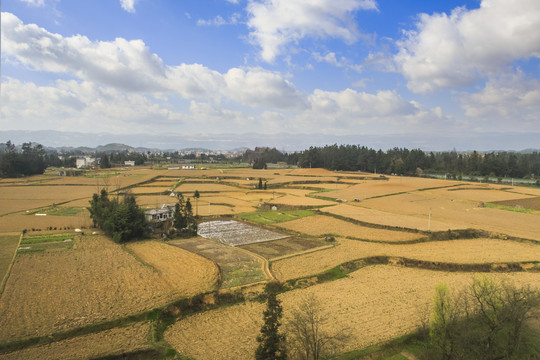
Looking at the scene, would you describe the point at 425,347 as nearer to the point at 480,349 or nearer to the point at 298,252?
the point at 480,349

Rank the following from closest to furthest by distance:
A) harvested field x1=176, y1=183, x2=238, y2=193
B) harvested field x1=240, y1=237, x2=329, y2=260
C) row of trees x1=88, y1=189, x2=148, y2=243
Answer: harvested field x1=240, y1=237, x2=329, y2=260, row of trees x1=88, y1=189, x2=148, y2=243, harvested field x1=176, y1=183, x2=238, y2=193

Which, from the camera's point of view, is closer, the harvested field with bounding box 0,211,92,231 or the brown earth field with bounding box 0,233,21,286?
the brown earth field with bounding box 0,233,21,286

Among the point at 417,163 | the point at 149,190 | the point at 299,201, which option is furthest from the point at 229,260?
the point at 417,163

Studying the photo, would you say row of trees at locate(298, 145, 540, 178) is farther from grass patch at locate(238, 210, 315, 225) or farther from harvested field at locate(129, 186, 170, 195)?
grass patch at locate(238, 210, 315, 225)

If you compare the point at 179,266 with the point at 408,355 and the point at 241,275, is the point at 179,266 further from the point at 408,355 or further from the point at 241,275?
the point at 408,355

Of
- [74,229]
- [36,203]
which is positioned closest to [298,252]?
[74,229]

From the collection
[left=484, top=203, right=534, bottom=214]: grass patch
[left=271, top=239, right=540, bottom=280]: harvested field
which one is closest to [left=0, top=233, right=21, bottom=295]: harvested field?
[left=271, top=239, right=540, bottom=280]: harvested field

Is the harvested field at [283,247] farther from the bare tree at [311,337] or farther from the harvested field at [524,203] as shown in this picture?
the harvested field at [524,203]
